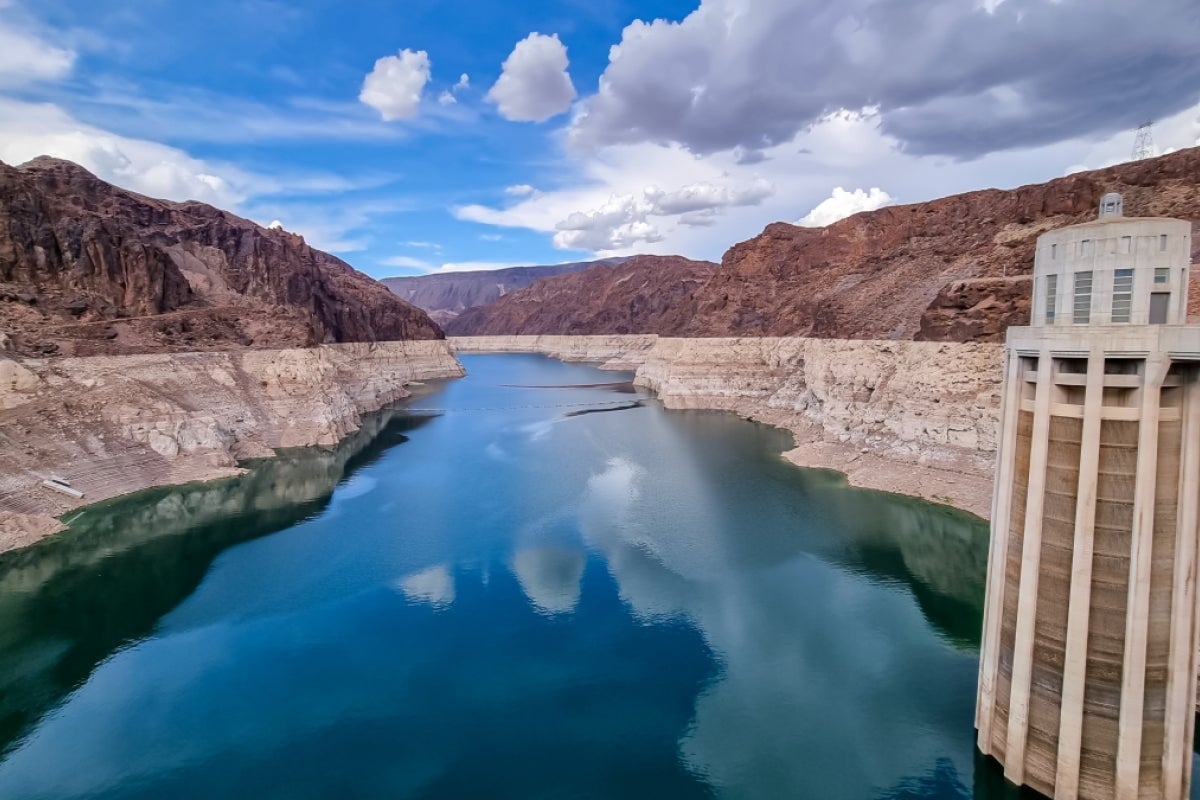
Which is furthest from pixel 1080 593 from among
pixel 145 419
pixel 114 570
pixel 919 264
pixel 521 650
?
pixel 919 264

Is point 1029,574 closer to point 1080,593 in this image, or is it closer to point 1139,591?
point 1080,593

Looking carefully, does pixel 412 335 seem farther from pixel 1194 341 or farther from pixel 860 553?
pixel 1194 341

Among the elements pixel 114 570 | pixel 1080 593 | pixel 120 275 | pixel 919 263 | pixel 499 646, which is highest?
pixel 919 263

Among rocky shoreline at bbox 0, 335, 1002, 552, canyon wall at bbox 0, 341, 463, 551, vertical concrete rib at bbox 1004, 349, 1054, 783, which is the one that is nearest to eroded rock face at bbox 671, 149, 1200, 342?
rocky shoreline at bbox 0, 335, 1002, 552

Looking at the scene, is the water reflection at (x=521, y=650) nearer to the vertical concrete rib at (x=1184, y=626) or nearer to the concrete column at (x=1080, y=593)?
the concrete column at (x=1080, y=593)

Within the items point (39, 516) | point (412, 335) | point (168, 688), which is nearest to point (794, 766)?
point (168, 688)

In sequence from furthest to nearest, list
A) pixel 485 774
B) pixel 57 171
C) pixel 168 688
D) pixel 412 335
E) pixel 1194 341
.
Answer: pixel 412 335 → pixel 57 171 → pixel 168 688 → pixel 485 774 → pixel 1194 341
